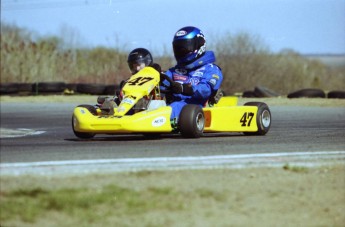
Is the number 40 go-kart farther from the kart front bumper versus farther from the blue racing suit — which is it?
the blue racing suit

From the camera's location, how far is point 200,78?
12344 millimetres

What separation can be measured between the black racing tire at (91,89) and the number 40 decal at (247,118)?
54.3 ft

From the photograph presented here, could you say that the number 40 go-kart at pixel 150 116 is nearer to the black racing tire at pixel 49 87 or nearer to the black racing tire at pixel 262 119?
the black racing tire at pixel 262 119

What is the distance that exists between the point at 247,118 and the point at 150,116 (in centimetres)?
196

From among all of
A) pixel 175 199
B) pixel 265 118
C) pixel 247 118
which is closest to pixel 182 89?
pixel 247 118

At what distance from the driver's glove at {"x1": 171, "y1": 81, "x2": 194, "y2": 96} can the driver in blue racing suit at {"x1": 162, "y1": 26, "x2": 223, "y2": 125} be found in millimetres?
84

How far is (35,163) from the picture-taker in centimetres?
801

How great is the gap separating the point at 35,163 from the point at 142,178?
1.27m

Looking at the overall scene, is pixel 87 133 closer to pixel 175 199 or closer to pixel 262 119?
pixel 262 119

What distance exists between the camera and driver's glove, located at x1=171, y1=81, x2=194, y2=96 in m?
11.8

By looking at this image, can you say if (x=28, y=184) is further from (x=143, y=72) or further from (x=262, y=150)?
(x=143, y=72)

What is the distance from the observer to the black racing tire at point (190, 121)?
11.2m

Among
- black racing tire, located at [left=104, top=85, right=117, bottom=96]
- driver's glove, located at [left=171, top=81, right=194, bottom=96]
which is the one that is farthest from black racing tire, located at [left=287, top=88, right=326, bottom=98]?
driver's glove, located at [left=171, top=81, right=194, bottom=96]

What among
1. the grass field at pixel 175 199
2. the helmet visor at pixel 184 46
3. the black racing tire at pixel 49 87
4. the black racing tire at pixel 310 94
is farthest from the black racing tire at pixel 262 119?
the black racing tire at pixel 49 87
